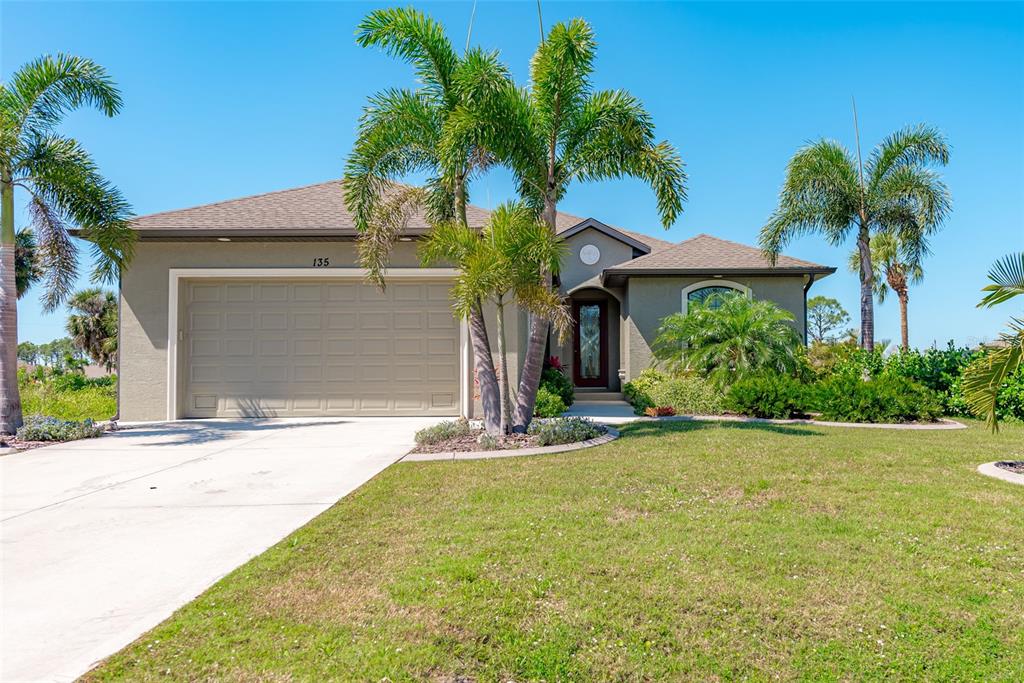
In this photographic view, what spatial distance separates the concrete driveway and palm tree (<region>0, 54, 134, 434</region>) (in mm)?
2812

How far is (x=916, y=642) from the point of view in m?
2.89

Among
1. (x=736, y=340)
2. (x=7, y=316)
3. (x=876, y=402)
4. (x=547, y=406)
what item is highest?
(x=7, y=316)

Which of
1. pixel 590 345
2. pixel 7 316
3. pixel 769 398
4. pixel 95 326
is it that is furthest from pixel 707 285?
pixel 95 326

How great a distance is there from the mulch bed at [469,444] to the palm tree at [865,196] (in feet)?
32.0

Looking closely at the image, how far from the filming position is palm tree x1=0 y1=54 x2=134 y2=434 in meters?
9.13

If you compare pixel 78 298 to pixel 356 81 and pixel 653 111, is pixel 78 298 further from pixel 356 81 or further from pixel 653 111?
pixel 653 111

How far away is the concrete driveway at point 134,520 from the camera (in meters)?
3.13

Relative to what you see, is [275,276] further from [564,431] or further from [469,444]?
[564,431]

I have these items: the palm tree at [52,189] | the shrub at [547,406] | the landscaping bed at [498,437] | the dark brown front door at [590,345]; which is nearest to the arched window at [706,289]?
the dark brown front door at [590,345]

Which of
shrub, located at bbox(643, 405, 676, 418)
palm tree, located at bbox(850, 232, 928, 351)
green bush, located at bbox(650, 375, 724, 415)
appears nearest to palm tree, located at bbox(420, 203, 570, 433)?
shrub, located at bbox(643, 405, 676, 418)

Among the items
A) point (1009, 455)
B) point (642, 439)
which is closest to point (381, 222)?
point (642, 439)

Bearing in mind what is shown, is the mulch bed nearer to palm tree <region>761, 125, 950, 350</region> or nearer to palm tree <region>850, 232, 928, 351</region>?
palm tree <region>761, 125, 950, 350</region>

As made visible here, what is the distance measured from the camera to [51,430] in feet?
30.0

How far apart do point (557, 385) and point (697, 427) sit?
13.6ft
